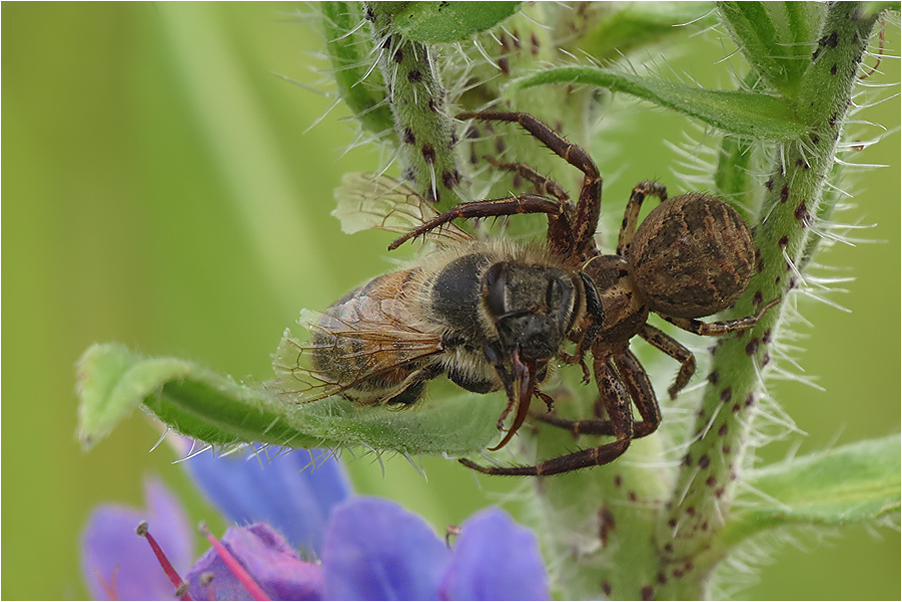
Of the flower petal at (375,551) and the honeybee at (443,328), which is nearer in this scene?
the flower petal at (375,551)

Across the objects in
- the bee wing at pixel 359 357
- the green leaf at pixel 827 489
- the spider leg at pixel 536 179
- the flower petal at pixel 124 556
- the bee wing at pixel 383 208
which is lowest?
the green leaf at pixel 827 489

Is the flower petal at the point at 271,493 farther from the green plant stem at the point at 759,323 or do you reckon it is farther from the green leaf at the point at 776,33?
the green leaf at the point at 776,33

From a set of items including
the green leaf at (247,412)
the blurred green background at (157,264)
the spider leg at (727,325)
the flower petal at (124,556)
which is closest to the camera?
the green leaf at (247,412)

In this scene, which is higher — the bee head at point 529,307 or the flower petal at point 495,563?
the bee head at point 529,307

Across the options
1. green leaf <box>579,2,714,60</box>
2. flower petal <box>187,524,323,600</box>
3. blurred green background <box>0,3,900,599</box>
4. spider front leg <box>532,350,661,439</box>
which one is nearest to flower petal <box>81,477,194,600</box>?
flower petal <box>187,524,323,600</box>

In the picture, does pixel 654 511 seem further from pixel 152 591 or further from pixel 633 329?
pixel 152 591

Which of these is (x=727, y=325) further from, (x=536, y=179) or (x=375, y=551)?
(x=375, y=551)

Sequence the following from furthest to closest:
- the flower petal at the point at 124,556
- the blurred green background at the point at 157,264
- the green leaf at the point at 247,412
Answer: the blurred green background at the point at 157,264 < the flower petal at the point at 124,556 < the green leaf at the point at 247,412

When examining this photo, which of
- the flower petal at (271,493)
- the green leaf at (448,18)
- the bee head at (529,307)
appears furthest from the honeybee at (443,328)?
the green leaf at (448,18)
